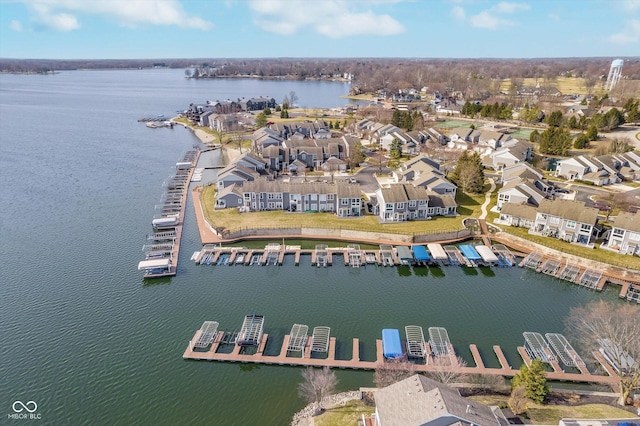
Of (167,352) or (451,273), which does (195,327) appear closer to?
(167,352)

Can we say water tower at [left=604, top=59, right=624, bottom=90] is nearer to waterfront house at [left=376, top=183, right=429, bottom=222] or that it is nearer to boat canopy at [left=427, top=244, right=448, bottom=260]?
waterfront house at [left=376, top=183, right=429, bottom=222]

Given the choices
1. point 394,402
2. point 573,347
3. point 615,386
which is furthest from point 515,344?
point 394,402

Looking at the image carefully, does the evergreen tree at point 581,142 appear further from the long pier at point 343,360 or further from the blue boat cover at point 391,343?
the blue boat cover at point 391,343

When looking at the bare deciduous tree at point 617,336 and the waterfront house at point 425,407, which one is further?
the bare deciduous tree at point 617,336

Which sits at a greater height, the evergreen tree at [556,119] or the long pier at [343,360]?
the evergreen tree at [556,119]

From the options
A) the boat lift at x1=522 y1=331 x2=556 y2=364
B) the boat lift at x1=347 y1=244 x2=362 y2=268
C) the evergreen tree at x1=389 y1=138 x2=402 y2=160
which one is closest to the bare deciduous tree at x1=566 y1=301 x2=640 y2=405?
the boat lift at x1=522 y1=331 x2=556 y2=364

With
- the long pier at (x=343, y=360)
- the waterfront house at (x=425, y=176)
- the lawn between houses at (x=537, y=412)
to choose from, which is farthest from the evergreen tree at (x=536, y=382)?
the waterfront house at (x=425, y=176)

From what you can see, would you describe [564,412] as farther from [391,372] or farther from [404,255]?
[404,255]
